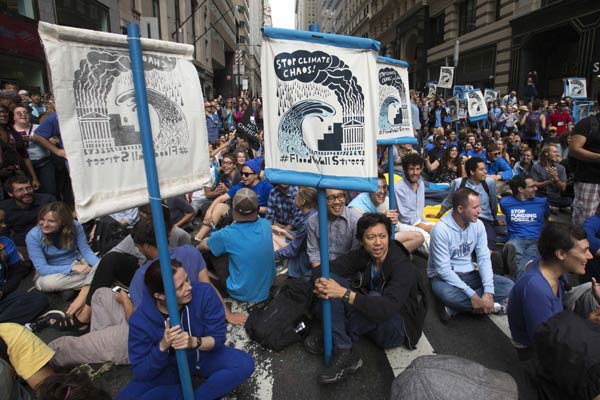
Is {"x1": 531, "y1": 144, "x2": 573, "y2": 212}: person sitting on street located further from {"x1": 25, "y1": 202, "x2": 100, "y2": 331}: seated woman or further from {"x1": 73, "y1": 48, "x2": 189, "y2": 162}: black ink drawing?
{"x1": 25, "y1": 202, "x2": 100, "y2": 331}: seated woman

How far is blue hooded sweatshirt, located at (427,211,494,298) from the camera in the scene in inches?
142

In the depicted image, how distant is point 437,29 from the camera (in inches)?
1221

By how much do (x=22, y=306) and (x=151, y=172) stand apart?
289 cm

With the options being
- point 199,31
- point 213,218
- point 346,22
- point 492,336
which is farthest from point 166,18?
point 346,22

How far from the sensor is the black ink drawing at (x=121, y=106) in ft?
5.76

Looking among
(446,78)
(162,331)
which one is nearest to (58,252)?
(162,331)

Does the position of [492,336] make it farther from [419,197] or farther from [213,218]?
[213,218]

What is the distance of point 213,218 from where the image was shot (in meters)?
5.82

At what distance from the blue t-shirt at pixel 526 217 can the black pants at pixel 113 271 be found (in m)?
4.40

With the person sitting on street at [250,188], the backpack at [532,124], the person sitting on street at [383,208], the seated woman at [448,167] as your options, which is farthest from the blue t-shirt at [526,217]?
the backpack at [532,124]

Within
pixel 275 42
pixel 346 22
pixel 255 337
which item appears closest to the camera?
pixel 275 42

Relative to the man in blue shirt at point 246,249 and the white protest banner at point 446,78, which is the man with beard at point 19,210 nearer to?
the man in blue shirt at point 246,249

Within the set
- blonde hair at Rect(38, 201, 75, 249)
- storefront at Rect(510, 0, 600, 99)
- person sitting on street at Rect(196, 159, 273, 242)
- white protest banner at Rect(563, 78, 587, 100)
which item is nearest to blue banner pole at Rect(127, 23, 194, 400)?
blonde hair at Rect(38, 201, 75, 249)

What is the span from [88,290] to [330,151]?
286cm
